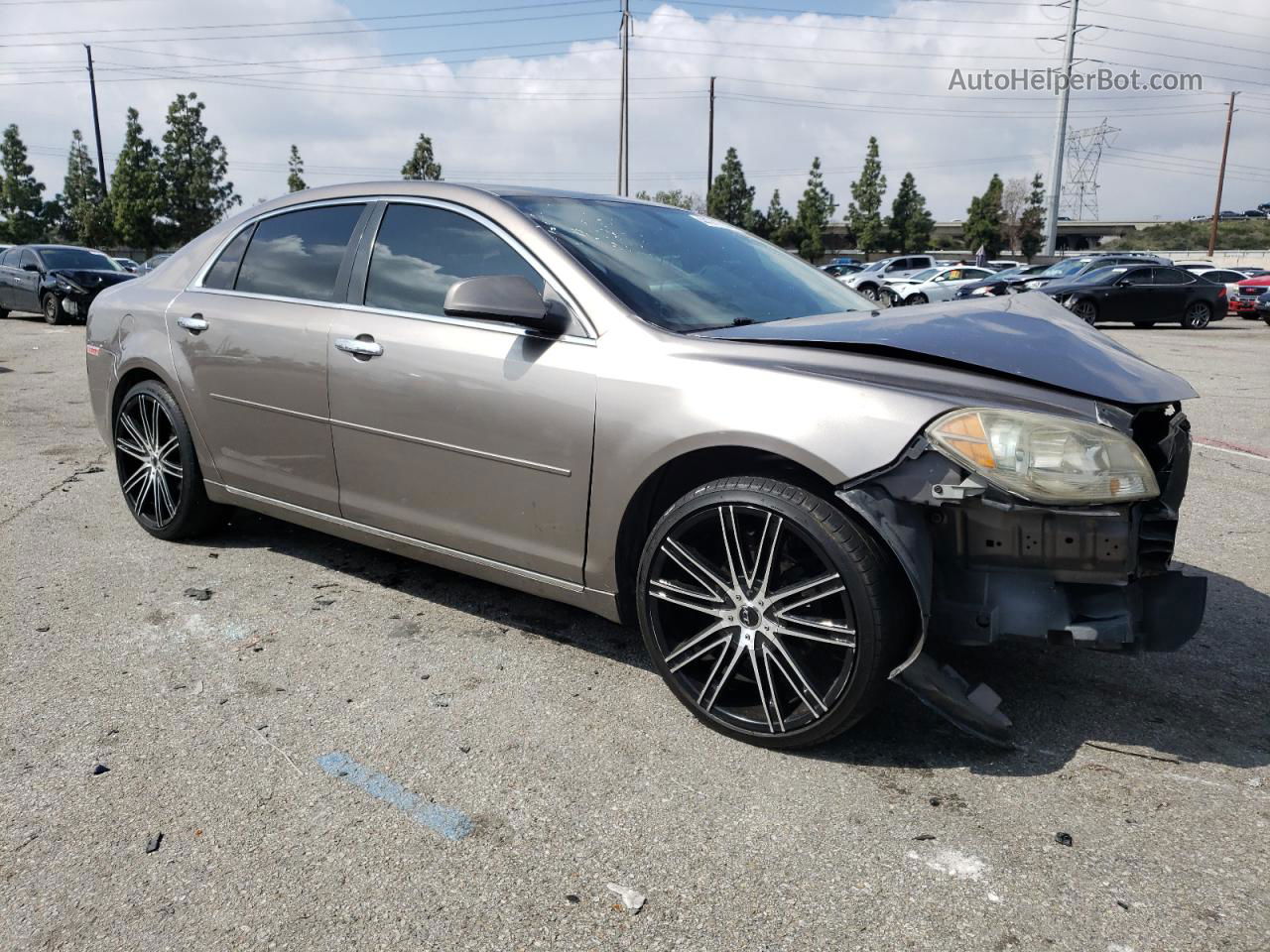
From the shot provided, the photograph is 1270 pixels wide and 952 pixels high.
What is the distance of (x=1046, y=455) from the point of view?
2.56m

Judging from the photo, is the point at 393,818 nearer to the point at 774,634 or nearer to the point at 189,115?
the point at 774,634

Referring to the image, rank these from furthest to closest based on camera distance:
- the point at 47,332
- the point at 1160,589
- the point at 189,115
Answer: the point at 189,115
the point at 47,332
the point at 1160,589

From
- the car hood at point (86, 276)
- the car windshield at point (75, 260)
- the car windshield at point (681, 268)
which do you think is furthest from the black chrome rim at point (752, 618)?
the car windshield at point (75, 260)

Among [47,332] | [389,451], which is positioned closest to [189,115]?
[47,332]

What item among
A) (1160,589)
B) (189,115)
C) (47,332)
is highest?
(189,115)

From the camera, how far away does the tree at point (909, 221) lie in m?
70.4

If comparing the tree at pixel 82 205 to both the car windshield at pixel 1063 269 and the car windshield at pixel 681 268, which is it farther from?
the car windshield at pixel 681 268

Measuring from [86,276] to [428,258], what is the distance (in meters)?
18.4

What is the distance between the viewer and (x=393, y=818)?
8.43 ft

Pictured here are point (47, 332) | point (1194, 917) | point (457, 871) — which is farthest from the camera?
point (47, 332)

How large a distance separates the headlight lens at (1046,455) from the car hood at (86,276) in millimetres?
19697

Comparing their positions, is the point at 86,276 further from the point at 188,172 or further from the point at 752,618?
the point at 188,172

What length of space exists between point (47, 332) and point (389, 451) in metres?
17.3

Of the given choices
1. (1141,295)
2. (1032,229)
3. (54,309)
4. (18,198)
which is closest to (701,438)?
(54,309)
